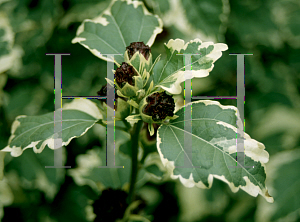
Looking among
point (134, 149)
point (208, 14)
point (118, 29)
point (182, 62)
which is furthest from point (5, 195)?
point (208, 14)

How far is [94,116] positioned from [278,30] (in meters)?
1.06

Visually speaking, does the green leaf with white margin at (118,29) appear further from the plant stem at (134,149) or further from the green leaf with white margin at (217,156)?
the green leaf with white margin at (217,156)

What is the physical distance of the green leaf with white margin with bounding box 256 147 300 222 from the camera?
1.07 m

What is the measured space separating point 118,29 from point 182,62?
0.29m

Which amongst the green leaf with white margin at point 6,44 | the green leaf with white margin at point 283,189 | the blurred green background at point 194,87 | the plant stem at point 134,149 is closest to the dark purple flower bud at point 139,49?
the plant stem at point 134,149

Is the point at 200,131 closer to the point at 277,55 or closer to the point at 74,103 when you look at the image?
the point at 74,103

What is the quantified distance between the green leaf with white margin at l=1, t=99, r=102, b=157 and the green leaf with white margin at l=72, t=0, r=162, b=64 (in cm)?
17

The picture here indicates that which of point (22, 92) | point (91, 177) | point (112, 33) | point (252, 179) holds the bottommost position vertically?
point (91, 177)

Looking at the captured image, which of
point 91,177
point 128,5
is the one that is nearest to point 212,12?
point 128,5

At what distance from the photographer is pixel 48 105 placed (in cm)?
125

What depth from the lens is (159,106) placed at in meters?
0.57

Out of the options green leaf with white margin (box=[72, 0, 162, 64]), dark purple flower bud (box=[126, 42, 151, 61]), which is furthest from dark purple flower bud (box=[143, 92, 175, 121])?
green leaf with white margin (box=[72, 0, 162, 64])

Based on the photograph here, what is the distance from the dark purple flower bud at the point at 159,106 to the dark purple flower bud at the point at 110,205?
421mm

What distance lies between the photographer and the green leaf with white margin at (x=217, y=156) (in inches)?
21.3
